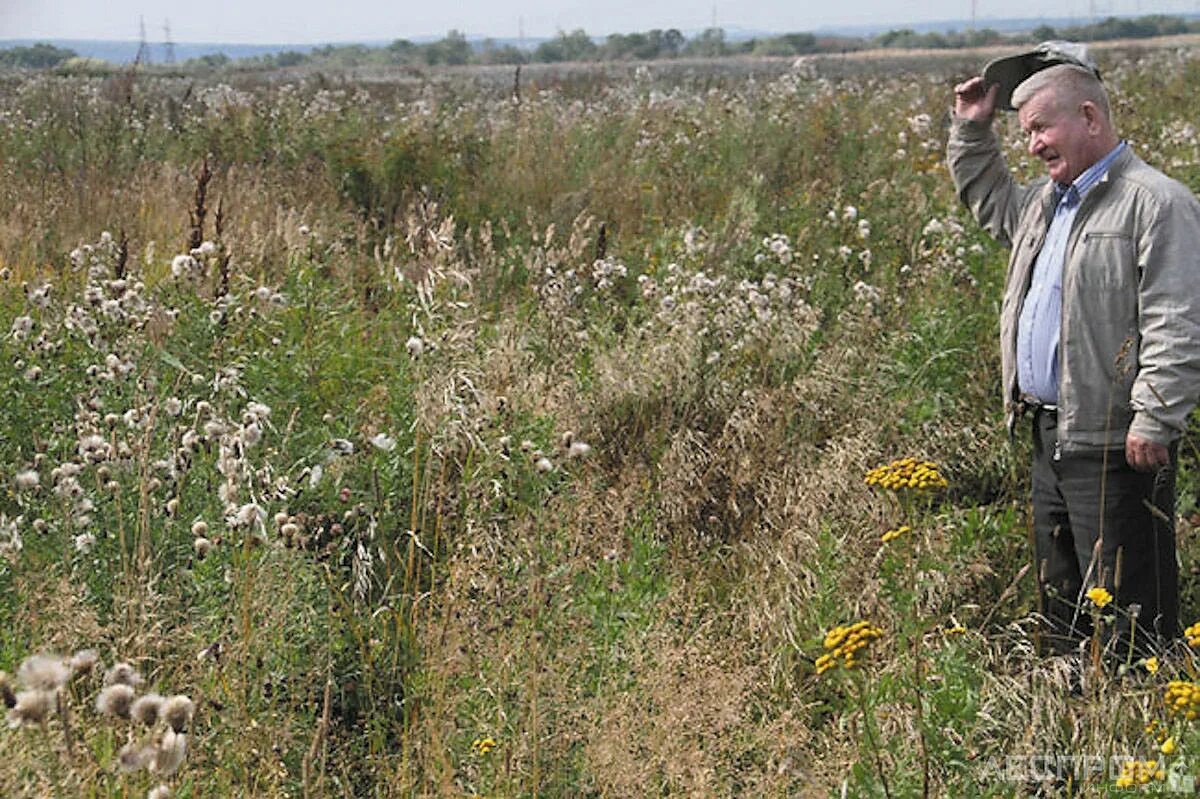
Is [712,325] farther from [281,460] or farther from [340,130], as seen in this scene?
[340,130]

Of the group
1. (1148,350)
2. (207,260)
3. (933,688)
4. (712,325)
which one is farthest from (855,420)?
(207,260)

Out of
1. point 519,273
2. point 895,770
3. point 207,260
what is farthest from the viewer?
point 519,273

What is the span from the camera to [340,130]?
410 inches

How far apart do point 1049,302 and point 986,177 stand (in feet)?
2.71

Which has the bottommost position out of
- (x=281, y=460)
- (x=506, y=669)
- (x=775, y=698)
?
(x=775, y=698)

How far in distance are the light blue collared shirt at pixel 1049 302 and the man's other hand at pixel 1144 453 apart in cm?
32

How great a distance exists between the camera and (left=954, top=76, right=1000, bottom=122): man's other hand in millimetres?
4535

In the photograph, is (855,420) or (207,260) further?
(207,260)

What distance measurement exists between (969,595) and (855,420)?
113cm

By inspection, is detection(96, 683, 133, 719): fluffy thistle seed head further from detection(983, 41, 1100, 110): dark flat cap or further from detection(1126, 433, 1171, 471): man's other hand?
detection(983, 41, 1100, 110): dark flat cap

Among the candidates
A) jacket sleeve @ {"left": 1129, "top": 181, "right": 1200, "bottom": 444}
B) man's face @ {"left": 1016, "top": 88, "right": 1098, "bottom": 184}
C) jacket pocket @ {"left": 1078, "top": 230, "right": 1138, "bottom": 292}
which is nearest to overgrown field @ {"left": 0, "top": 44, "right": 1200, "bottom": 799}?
jacket sleeve @ {"left": 1129, "top": 181, "right": 1200, "bottom": 444}

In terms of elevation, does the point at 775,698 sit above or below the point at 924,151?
below

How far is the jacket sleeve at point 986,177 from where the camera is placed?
15.1 ft

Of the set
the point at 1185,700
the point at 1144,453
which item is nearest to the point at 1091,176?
the point at 1144,453
